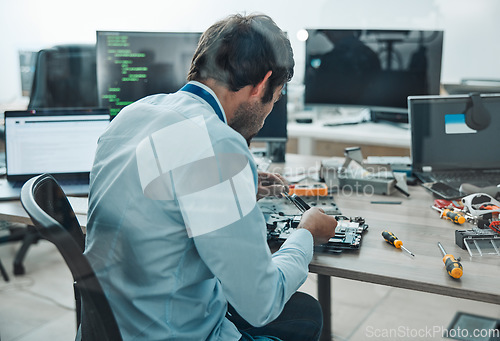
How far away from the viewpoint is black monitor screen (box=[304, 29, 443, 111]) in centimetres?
254

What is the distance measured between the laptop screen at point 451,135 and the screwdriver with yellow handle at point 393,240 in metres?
0.57

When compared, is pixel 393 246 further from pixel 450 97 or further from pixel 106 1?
pixel 106 1

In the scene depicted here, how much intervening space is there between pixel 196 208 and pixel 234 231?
0.08 m

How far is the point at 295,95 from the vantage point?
3.38 metres

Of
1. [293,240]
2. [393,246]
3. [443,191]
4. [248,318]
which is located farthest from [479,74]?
[248,318]

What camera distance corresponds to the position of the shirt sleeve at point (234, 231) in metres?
0.89

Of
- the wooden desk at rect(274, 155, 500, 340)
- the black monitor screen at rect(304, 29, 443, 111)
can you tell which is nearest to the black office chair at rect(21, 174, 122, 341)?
the wooden desk at rect(274, 155, 500, 340)

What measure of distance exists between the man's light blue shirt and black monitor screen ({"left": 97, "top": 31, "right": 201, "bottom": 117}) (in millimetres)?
988

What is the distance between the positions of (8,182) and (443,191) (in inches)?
56.6

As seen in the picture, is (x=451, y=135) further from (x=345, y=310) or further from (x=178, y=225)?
(x=178, y=225)

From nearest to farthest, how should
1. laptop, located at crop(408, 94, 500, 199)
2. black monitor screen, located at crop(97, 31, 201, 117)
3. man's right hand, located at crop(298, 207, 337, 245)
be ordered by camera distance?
man's right hand, located at crop(298, 207, 337, 245) < laptop, located at crop(408, 94, 500, 199) < black monitor screen, located at crop(97, 31, 201, 117)

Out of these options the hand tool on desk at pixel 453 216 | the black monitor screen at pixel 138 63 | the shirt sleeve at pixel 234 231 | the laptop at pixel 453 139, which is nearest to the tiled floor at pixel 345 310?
the laptop at pixel 453 139

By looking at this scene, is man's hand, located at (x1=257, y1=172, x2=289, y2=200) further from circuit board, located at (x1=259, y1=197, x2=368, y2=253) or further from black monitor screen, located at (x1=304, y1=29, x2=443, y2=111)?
black monitor screen, located at (x1=304, y1=29, x2=443, y2=111)

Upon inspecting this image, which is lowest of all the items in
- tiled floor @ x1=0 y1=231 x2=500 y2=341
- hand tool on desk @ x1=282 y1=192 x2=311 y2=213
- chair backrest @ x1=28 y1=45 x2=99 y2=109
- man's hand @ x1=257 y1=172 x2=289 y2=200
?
tiled floor @ x1=0 y1=231 x2=500 y2=341
